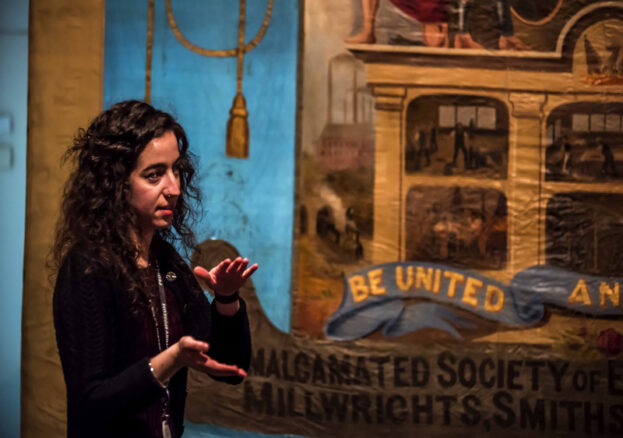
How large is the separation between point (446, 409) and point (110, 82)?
224 cm

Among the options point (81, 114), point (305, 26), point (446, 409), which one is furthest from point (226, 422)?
point (305, 26)

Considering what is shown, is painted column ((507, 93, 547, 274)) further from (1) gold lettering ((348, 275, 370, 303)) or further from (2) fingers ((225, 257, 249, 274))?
(2) fingers ((225, 257, 249, 274))

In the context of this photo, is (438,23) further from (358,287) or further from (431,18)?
(358,287)

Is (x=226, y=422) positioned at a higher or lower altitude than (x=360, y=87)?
lower

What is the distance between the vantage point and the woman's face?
5.40ft

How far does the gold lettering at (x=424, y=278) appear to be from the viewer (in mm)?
3241

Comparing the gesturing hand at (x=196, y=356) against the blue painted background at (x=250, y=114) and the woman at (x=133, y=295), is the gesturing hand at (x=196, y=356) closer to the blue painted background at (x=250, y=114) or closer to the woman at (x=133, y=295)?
the woman at (x=133, y=295)

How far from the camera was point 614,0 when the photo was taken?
327 centimetres

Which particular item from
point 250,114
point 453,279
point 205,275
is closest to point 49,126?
point 250,114

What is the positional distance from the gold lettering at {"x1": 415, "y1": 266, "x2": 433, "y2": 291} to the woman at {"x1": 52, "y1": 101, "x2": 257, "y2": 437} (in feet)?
5.40

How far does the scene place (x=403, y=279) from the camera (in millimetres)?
3250

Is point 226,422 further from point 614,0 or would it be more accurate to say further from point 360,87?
point 614,0

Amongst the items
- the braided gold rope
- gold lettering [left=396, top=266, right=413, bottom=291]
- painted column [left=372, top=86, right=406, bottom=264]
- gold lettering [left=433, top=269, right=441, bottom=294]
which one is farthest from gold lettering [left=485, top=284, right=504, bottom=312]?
the braided gold rope

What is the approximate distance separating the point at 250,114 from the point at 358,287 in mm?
972
